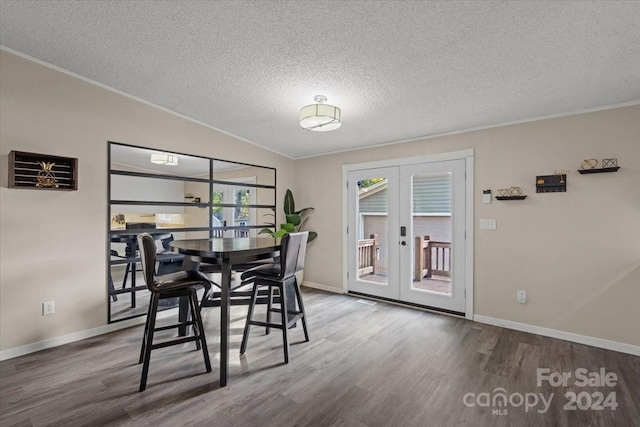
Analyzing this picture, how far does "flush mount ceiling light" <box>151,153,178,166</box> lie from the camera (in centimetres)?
365

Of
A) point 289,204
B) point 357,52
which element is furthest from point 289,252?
point 289,204

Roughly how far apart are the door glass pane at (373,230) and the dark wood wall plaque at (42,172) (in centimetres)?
355

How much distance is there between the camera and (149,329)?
2.21 meters

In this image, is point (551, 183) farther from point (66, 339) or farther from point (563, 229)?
point (66, 339)

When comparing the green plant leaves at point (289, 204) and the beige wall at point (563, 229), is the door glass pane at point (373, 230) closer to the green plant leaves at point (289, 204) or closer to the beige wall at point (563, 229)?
the beige wall at point (563, 229)

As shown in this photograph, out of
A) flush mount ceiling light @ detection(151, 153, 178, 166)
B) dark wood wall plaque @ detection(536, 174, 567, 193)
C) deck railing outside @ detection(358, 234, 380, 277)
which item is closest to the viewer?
dark wood wall plaque @ detection(536, 174, 567, 193)

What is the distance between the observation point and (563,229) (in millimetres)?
3100

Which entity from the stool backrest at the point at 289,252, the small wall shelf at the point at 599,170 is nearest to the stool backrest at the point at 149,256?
the stool backrest at the point at 289,252

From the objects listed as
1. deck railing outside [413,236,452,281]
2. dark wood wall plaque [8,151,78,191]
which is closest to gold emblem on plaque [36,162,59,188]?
dark wood wall plaque [8,151,78,191]

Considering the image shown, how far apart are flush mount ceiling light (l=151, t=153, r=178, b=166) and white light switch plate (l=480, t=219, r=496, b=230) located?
12.7ft

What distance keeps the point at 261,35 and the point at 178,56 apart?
886 millimetres

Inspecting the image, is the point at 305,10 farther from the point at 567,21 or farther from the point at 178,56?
the point at 567,21

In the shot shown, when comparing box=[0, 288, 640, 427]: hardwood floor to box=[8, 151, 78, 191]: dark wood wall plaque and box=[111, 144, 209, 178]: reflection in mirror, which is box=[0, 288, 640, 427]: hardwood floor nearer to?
box=[8, 151, 78, 191]: dark wood wall plaque

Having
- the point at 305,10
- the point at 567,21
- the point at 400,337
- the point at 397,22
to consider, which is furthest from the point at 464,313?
the point at 305,10
